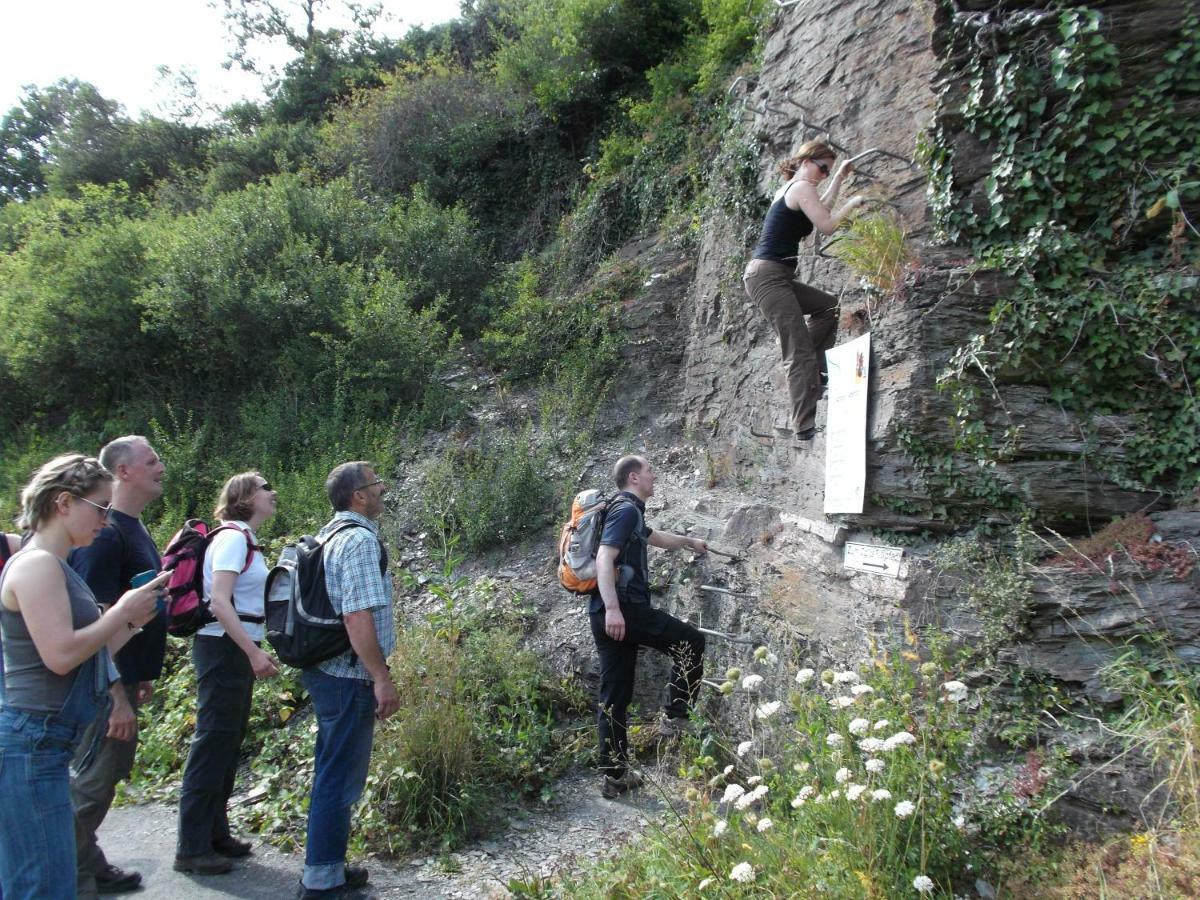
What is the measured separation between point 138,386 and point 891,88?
12060 mm

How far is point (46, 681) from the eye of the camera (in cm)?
297

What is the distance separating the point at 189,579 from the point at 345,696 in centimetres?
122

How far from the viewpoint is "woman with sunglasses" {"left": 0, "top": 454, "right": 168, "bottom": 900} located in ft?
9.39

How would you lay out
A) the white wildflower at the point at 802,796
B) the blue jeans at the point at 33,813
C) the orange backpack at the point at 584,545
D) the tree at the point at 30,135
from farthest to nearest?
1. the tree at the point at 30,135
2. the orange backpack at the point at 584,545
3. the white wildflower at the point at 802,796
4. the blue jeans at the point at 33,813

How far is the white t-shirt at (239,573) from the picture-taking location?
175 inches

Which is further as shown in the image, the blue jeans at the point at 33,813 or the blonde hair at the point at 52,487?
the blonde hair at the point at 52,487

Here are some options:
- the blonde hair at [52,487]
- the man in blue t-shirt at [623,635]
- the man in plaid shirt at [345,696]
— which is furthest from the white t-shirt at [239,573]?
the man in blue t-shirt at [623,635]

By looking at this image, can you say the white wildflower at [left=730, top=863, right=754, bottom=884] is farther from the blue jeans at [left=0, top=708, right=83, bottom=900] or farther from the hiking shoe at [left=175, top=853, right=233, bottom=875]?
the hiking shoe at [left=175, top=853, right=233, bottom=875]

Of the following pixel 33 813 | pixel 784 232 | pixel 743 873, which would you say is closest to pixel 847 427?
pixel 784 232

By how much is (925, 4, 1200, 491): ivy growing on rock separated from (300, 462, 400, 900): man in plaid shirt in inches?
131

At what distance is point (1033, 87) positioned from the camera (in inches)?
182

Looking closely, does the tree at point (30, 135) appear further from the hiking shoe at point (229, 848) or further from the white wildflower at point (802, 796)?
the white wildflower at point (802, 796)

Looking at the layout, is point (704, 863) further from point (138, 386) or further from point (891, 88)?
point (138, 386)

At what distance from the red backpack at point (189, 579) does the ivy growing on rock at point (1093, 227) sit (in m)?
4.32
